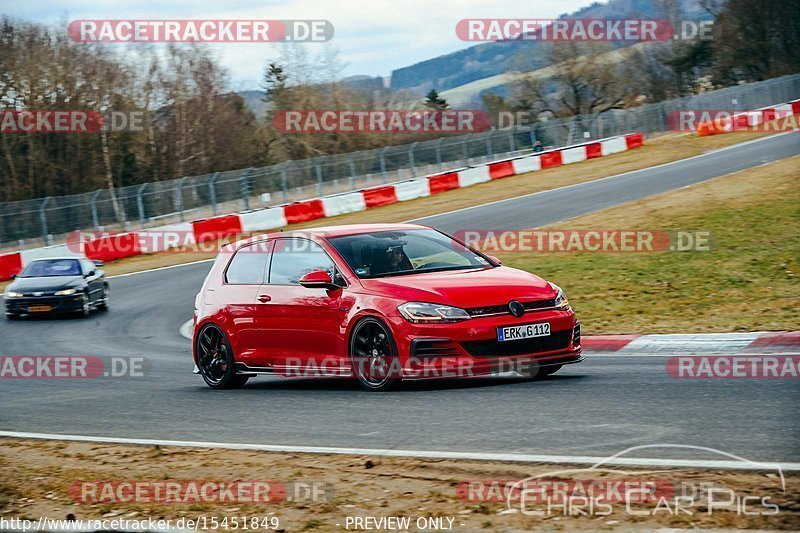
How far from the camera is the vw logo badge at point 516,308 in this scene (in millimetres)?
9070

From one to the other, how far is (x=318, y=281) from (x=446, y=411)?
2.14 meters

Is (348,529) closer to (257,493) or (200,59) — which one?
(257,493)

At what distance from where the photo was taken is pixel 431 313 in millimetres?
9023

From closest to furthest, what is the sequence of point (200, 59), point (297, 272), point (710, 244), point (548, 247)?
point (297, 272) → point (710, 244) → point (548, 247) → point (200, 59)

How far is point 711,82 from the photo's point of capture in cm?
8519

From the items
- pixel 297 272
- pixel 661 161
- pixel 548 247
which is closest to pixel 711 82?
pixel 661 161

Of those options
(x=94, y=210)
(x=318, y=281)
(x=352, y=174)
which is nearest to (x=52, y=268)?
(x=94, y=210)

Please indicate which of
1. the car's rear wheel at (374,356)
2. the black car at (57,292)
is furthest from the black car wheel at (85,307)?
the car's rear wheel at (374,356)

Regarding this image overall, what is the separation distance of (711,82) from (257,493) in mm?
84430

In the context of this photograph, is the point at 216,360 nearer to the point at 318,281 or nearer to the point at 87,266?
the point at 318,281

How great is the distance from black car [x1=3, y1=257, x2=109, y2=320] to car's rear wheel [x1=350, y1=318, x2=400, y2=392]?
44.6ft

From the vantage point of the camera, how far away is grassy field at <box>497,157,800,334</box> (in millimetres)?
13430

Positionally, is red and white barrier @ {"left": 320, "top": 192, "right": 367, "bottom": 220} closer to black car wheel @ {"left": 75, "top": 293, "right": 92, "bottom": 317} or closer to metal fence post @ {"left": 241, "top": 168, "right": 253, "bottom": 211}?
metal fence post @ {"left": 241, "top": 168, "right": 253, "bottom": 211}

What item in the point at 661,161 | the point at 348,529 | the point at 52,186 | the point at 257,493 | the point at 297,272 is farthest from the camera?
the point at 52,186
